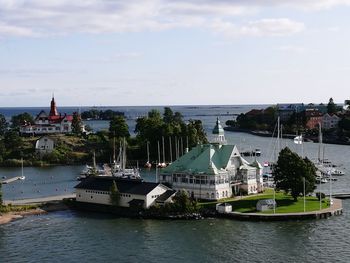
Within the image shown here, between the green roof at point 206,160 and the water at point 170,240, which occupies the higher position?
the green roof at point 206,160

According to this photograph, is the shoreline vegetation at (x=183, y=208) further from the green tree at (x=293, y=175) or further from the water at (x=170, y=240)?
the green tree at (x=293, y=175)

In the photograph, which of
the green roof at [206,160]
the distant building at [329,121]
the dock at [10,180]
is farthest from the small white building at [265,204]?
the distant building at [329,121]

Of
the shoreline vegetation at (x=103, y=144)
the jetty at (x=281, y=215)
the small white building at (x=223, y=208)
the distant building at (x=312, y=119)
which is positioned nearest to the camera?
the jetty at (x=281, y=215)

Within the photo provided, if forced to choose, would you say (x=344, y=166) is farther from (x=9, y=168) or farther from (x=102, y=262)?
(x=102, y=262)

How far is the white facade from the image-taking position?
62.1 m

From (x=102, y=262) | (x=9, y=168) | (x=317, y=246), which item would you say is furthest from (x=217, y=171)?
(x=9, y=168)

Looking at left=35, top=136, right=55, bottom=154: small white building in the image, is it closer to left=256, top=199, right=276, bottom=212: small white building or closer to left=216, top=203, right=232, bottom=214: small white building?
left=216, top=203, right=232, bottom=214: small white building

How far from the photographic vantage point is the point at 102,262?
149 ft

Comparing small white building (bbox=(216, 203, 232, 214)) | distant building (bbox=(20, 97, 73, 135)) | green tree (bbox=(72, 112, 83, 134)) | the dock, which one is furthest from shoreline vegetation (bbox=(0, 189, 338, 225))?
distant building (bbox=(20, 97, 73, 135))

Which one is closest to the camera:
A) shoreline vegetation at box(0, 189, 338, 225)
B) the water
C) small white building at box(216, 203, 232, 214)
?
the water

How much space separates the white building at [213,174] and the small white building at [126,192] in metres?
3.42

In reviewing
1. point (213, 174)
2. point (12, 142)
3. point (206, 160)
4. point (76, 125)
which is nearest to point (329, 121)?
point (76, 125)

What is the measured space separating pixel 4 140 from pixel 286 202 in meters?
72.9

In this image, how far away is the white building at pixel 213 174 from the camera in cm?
→ 6538
